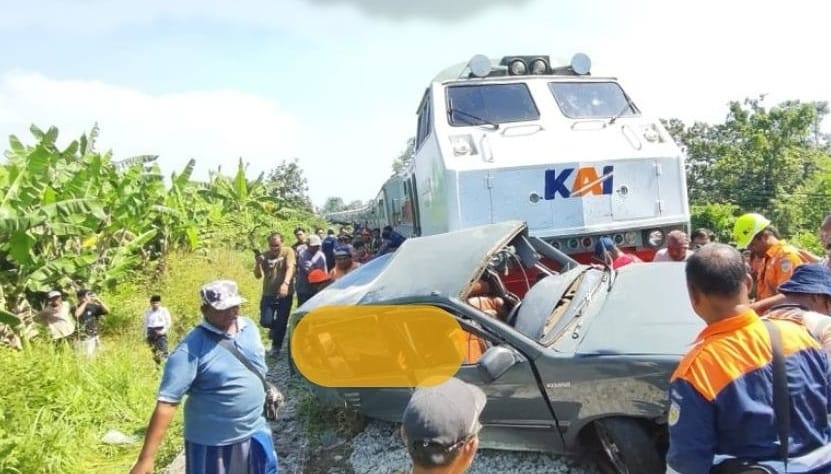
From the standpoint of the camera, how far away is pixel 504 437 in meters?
3.84

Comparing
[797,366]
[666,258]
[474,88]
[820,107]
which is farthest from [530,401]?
[820,107]

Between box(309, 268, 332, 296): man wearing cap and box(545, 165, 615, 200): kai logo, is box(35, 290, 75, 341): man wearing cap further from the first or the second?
box(545, 165, 615, 200): kai logo

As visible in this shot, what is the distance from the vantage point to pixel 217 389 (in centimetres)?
317

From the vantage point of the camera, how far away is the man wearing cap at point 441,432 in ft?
4.96

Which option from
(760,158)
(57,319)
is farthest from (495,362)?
(760,158)

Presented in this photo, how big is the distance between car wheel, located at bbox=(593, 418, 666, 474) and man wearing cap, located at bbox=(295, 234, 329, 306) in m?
5.42

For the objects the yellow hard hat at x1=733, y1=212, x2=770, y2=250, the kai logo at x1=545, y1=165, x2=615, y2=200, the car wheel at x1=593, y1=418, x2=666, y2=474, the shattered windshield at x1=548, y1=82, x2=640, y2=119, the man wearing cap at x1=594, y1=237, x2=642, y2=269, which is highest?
the shattered windshield at x1=548, y1=82, x2=640, y2=119

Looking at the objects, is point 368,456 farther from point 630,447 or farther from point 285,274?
point 285,274

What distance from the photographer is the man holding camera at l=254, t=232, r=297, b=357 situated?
7.84 meters

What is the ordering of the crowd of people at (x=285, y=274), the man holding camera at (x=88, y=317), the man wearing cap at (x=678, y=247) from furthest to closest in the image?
the man holding camera at (x=88, y=317)
the crowd of people at (x=285, y=274)
the man wearing cap at (x=678, y=247)

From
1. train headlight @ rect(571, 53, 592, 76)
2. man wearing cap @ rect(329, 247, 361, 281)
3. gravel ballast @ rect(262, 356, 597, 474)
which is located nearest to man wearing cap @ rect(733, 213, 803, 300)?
gravel ballast @ rect(262, 356, 597, 474)

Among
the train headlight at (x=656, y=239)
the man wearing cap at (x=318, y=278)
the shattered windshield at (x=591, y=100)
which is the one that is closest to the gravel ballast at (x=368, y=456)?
the man wearing cap at (x=318, y=278)

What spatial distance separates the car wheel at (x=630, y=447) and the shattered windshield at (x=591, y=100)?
4.40 metres

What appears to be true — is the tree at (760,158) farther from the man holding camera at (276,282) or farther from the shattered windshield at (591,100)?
the man holding camera at (276,282)
